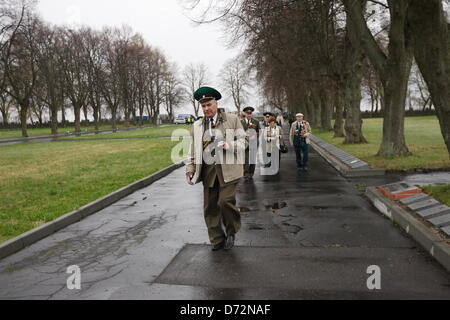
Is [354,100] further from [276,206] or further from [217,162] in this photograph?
[217,162]

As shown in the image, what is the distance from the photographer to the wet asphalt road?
4016mm

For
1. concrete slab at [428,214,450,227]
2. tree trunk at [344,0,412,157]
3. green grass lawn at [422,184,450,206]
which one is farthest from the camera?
tree trunk at [344,0,412,157]

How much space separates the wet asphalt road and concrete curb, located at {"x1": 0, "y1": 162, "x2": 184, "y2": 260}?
0.15 m

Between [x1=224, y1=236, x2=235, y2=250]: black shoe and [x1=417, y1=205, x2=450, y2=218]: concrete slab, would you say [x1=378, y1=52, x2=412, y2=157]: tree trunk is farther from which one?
[x1=224, y1=236, x2=235, y2=250]: black shoe

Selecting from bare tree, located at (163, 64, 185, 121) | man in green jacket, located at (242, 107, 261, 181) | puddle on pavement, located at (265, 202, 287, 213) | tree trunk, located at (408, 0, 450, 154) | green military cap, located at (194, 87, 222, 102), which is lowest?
puddle on pavement, located at (265, 202, 287, 213)

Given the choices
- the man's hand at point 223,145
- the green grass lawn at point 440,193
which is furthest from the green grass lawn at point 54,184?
the green grass lawn at point 440,193

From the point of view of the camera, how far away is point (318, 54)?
Answer: 25391 millimetres

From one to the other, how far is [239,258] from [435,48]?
509 centimetres

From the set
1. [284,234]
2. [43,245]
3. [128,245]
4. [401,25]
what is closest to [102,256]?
[128,245]

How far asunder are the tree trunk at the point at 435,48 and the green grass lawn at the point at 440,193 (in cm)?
88

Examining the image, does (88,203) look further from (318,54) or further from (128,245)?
(318,54)

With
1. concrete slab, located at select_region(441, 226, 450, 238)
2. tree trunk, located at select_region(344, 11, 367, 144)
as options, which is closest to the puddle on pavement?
concrete slab, located at select_region(441, 226, 450, 238)

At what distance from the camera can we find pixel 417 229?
5496 millimetres

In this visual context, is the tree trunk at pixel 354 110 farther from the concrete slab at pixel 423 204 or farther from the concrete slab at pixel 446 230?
the concrete slab at pixel 446 230
